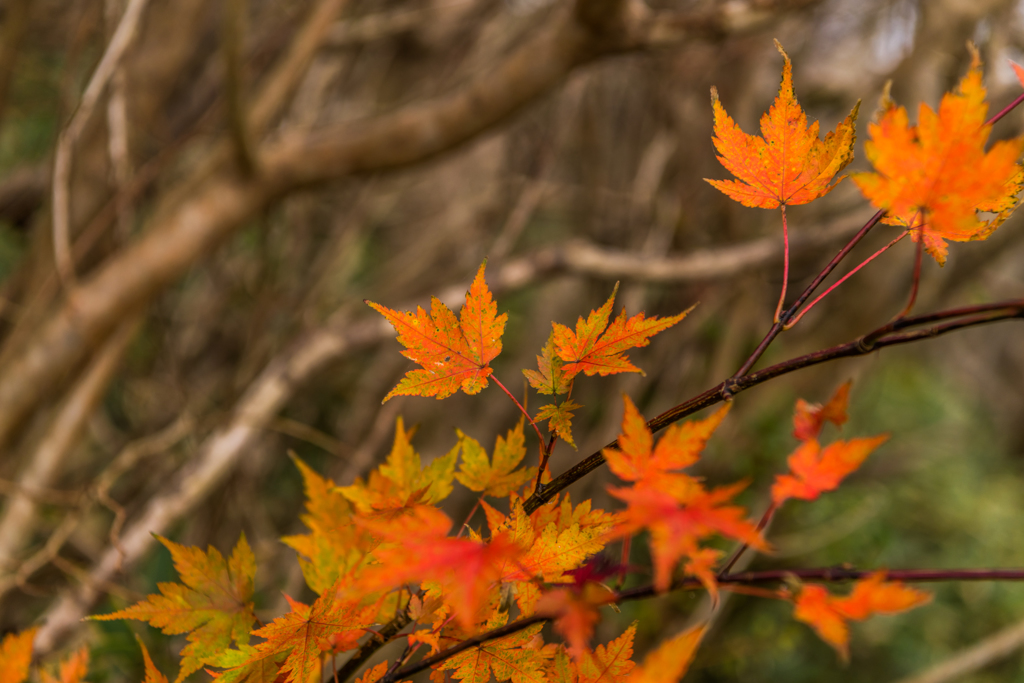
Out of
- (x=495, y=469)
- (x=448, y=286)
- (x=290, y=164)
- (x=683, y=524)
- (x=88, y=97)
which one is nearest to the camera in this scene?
(x=683, y=524)

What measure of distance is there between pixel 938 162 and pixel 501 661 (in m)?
0.30

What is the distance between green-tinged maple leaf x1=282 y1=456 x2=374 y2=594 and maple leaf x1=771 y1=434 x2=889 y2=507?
22cm

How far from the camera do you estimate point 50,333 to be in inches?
34.5

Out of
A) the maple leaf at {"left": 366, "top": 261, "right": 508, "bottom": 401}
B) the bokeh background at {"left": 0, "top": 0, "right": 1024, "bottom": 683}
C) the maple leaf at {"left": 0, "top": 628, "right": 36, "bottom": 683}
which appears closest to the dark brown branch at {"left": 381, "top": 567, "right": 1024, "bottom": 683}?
the maple leaf at {"left": 366, "top": 261, "right": 508, "bottom": 401}

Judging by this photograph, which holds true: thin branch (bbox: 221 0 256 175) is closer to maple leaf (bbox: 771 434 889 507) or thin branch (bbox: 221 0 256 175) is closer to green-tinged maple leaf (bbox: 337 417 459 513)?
green-tinged maple leaf (bbox: 337 417 459 513)

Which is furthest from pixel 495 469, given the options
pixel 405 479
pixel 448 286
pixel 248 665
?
pixel 448 286

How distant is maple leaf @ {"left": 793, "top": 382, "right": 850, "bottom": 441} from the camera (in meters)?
0.26

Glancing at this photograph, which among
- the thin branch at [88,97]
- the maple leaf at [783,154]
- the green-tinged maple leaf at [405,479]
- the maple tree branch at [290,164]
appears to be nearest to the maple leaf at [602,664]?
the green-tinged maple leaf at [405,479]

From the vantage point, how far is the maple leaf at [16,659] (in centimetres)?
34

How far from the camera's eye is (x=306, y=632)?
11.5 inches

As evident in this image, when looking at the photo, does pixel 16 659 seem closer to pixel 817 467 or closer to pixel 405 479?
pixel 405 479

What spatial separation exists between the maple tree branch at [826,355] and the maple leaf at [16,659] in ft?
1.00

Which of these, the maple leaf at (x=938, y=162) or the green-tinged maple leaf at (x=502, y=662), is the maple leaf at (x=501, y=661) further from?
the maple leaf at (x=938, y=162)

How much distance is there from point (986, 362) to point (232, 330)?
3.40 meters
